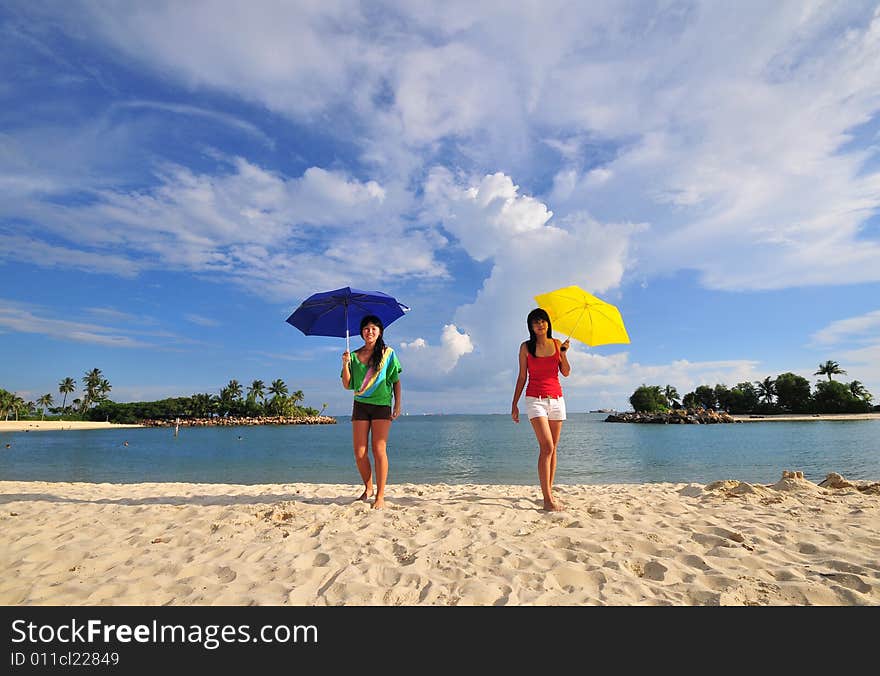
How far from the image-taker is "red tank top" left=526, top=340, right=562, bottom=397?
5.67m

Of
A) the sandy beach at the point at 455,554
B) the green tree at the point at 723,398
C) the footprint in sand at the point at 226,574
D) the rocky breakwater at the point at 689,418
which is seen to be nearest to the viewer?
the sandy beach at the point at 455,554

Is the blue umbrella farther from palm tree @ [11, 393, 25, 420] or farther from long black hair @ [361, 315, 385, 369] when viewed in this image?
palm tree @ [11, 393, 25, 420]

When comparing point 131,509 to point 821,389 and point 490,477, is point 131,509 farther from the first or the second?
point 821,389

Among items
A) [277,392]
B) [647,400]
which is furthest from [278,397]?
[647,400]

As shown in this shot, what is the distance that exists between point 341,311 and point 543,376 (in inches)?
121

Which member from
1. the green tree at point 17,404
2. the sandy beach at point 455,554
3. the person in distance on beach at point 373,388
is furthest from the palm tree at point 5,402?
the person in distance on beach at point 373,388

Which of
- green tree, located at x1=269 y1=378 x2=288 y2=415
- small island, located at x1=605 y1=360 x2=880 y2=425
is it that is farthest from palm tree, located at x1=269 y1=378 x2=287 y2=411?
small island, located at x1=605 y1=360 x2=880 y2=425

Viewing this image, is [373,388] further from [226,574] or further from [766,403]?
[766,403]

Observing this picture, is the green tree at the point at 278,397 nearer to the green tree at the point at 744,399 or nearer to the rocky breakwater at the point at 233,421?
the rocky breakwater at the point at 233,421

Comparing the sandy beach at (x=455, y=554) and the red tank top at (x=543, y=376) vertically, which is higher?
the red tank top at (x=543, y=376)

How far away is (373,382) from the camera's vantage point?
5.76m

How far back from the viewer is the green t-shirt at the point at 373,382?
5770mm
